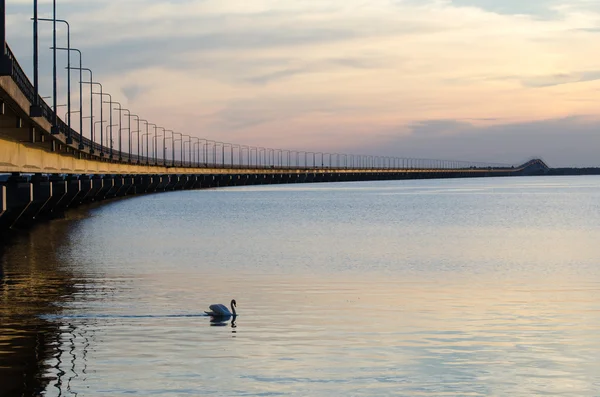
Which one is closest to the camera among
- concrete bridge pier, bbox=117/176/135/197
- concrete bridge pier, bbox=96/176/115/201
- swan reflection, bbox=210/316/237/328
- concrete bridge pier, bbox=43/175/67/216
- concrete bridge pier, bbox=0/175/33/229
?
swan reflection, bbox=210/316/237/328

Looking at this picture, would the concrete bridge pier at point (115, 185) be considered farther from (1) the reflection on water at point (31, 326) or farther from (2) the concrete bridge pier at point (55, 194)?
(1) the reflection on water at point (31, 326)

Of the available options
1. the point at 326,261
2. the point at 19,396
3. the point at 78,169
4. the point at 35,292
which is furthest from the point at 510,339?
the point at 78,169

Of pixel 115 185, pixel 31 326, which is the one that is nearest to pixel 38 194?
pixel 31 326

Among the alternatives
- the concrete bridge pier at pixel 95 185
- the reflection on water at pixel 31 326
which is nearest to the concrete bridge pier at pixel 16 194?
Result: the reflection on water at pixel 31 326

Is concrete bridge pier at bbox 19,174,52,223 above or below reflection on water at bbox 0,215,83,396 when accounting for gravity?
above

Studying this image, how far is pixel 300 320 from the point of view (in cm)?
2333

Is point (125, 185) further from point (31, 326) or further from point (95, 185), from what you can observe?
point (31, 326)

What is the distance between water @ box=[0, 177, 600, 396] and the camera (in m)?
16.6

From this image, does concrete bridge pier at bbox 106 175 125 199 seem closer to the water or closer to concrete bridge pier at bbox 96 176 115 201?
concrete bridge pier at bbox 96 176 115 201

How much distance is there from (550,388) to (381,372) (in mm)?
2682

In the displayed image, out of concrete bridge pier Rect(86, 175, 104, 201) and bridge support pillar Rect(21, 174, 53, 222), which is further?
concrete bridge pier Rect(86, 175, 104, 201)

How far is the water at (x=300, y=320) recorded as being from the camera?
16.6 meters

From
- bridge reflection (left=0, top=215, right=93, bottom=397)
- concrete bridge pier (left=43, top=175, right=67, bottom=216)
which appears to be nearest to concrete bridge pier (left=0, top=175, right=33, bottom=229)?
concrete bridge pier (left=43, top=175, right=67, bottom=216)

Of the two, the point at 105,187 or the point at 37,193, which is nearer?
the point at 37,193
